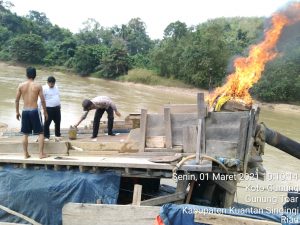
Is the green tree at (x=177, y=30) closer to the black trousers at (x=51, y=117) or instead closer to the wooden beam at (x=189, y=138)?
the black trousers at (x=51, y=117)

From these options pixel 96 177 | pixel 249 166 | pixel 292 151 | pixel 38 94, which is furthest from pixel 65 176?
pixel 292 151

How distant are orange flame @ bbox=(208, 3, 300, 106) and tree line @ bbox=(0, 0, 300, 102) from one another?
45.3 feet

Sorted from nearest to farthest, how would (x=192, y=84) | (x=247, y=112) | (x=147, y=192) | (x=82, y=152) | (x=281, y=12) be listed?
(x=247, y=112)
(x=82, y=152)
(x=147, y=192)
(x=281, y=12)
(x=192, y=84)

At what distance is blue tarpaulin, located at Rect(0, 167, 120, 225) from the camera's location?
657 centimetres

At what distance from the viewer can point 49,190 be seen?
673 centimetres

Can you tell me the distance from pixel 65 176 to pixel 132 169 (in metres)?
1.20

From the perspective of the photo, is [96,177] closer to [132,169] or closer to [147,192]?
[132,169]

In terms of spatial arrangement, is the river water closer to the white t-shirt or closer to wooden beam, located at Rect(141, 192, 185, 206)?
wooden beam, located at Rect(141, 192, 185, 206)

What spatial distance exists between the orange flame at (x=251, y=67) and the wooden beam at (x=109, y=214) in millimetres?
2399

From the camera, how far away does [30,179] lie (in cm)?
694

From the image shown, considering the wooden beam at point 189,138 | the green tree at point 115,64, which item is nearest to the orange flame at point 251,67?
the wooden beam at point 189,138

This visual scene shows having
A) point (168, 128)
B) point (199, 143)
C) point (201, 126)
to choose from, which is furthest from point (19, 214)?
point (201, 126)

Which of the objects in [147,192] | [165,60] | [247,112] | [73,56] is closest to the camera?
[247,112]

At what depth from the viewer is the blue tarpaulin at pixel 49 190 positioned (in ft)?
21.6
